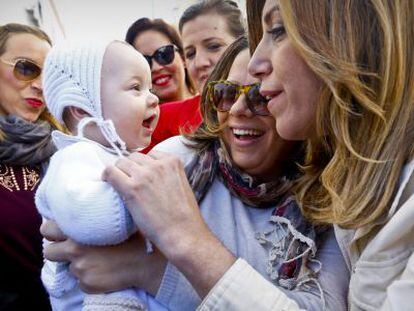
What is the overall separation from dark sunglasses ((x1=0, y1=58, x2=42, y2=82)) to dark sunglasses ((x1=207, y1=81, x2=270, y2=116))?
133 centimetres

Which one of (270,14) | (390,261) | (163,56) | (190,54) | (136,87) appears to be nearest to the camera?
(390,261)

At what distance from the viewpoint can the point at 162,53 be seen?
10.0 feet

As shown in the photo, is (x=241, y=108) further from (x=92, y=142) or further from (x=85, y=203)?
(x=85, y=203)

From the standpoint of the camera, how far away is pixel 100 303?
1.19 m

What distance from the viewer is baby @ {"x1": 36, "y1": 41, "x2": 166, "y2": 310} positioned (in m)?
1.11

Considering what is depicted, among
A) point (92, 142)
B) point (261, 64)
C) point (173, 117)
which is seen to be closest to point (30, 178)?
point (173, 117)

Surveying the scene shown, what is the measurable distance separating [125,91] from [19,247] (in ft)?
3.84

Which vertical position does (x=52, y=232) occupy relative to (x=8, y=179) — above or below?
above

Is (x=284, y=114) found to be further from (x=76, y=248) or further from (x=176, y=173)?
(x=76, y=248)

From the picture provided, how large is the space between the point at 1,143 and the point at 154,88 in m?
1.24

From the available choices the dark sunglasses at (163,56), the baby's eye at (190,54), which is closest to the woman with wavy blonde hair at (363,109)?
the baby's eye at (190,54)

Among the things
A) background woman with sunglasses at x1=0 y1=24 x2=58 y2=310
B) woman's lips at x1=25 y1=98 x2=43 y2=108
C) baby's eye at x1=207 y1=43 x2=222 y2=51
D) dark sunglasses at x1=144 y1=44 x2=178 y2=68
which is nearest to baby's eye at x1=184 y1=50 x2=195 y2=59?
baby's eye at x1=207 y1=43 x2=222 y2=51

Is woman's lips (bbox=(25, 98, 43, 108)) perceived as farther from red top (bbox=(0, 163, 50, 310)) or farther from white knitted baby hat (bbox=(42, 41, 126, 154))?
white knitted baby hat (bbox=(42, 41, 126, 154))

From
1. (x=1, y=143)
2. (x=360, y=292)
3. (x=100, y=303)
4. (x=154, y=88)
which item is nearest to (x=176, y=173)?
(x=100, y=303)
